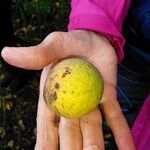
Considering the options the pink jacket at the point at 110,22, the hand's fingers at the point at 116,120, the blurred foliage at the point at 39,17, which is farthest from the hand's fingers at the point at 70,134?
the blurred foliage at the point at 39,17

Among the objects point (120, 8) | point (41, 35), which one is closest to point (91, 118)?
point (120, 8)

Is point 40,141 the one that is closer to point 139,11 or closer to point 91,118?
point 91,118

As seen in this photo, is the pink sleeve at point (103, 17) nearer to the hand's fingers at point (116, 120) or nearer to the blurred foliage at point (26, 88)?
the hand's fingers at point (116, 120)

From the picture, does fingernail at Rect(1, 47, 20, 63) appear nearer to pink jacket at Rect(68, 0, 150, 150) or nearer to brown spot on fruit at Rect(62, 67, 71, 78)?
brown spot on fruit at Rect(62, 67, 71, 78)

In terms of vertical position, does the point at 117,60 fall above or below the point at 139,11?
below

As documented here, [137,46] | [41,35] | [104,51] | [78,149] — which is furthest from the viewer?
[41,35]

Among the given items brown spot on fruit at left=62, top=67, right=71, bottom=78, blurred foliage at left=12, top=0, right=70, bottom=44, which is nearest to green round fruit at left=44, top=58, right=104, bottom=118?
brown spot on fruit at left=62, top=67, right=71, bottom=78
